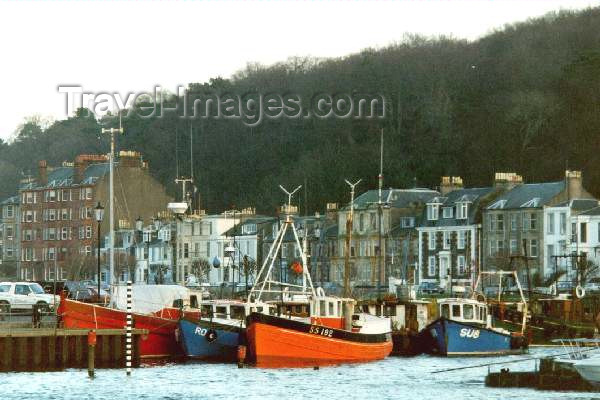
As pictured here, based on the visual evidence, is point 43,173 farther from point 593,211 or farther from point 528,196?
point 593,211

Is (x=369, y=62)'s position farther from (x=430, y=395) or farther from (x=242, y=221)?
(x=430, y=395)

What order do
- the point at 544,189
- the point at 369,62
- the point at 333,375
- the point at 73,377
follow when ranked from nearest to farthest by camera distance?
1. the point at 73,377
2. the point at 333,375
3. the point at 544,189
4. the point at 369,62

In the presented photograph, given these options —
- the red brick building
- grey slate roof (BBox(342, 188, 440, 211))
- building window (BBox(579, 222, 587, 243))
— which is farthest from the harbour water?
the red brick building

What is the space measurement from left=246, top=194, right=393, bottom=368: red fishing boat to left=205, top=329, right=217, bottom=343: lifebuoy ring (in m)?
2.15

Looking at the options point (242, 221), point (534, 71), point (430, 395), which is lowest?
point (430, 395)

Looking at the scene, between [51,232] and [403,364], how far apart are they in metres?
104

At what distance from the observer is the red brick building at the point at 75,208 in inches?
6102

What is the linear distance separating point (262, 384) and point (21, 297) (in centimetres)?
2994

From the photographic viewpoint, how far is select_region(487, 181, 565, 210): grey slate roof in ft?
372

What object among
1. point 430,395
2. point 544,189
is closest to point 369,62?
point 544,189

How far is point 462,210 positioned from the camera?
396ft

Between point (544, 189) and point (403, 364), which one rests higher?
point (544, 189)

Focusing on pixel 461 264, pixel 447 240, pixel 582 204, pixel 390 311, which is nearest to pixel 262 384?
pixel 390 311

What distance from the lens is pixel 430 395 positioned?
173 ft
